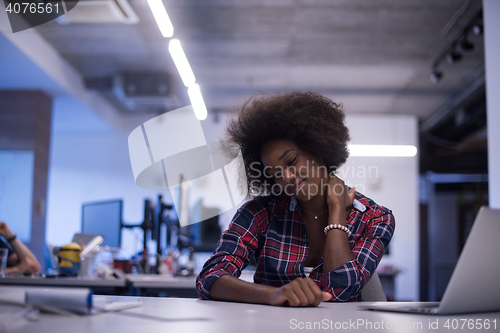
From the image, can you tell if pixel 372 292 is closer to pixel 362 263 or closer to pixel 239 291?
pixel 362 263

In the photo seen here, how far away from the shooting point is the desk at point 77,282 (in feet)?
7.68

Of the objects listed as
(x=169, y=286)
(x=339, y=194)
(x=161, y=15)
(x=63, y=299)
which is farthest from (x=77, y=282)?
(x=161, y=15)

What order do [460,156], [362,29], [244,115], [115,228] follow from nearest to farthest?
[244,115]
[115,228]
[362,29]
[460,156]

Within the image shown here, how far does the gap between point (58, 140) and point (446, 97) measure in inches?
234

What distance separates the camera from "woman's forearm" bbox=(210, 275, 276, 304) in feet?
3.20

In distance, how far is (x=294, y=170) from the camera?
4.76 ft

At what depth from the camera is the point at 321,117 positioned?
163 cm

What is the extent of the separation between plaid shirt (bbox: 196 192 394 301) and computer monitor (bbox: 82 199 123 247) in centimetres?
161

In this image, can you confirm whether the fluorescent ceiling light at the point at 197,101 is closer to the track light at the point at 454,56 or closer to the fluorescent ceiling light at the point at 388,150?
the fluorescent ceiling light at the point at 388,150

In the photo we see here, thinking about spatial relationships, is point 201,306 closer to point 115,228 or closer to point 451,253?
point 115,228

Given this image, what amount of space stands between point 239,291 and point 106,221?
6.77 feet

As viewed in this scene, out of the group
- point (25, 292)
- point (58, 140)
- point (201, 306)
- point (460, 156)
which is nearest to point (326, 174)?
point (201, 306)

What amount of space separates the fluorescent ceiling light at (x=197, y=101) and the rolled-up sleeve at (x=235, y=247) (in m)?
3.25

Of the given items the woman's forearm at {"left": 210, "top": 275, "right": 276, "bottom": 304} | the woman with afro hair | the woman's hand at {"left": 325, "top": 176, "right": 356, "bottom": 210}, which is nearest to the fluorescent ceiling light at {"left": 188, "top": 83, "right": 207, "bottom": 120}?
the woman with afro hair
